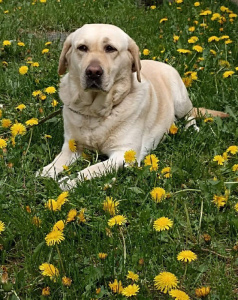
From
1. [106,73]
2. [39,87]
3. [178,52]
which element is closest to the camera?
[106,73]

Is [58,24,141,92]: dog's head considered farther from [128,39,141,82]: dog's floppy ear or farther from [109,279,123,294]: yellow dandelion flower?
[109,279,123,294]: yellow dandelion flower

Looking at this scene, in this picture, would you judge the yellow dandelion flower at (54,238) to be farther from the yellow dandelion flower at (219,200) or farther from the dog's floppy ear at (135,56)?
the dog's floppy ear at (135,56)

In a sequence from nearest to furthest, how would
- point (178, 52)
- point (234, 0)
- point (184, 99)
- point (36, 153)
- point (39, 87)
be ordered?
point (36, 153) → point (184, 99) → point (39, 87) → point (178, 52) → point (234, 0)

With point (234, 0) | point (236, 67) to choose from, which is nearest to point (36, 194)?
point (236, 67)

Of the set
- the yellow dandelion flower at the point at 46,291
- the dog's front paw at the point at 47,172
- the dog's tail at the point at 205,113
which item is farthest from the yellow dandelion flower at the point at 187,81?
the yellow dandelion flower at the point at 46,291

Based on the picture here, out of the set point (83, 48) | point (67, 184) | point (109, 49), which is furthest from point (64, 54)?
point (67, 184)

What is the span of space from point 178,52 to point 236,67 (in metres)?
0.73

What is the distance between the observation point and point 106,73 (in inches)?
128

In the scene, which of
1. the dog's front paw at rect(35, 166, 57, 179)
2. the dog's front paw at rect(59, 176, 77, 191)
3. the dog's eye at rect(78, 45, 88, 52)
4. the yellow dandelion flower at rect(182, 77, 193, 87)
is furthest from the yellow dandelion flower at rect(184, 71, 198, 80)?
the dog's front paw at rect(59, 176, 77, 191)

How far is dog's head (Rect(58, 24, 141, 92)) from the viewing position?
3254mm

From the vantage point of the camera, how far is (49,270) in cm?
210

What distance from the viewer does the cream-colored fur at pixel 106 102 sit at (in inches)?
131

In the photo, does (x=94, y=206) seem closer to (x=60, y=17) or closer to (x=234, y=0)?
(x=60, y=17)

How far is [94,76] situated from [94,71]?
0.17 ft
